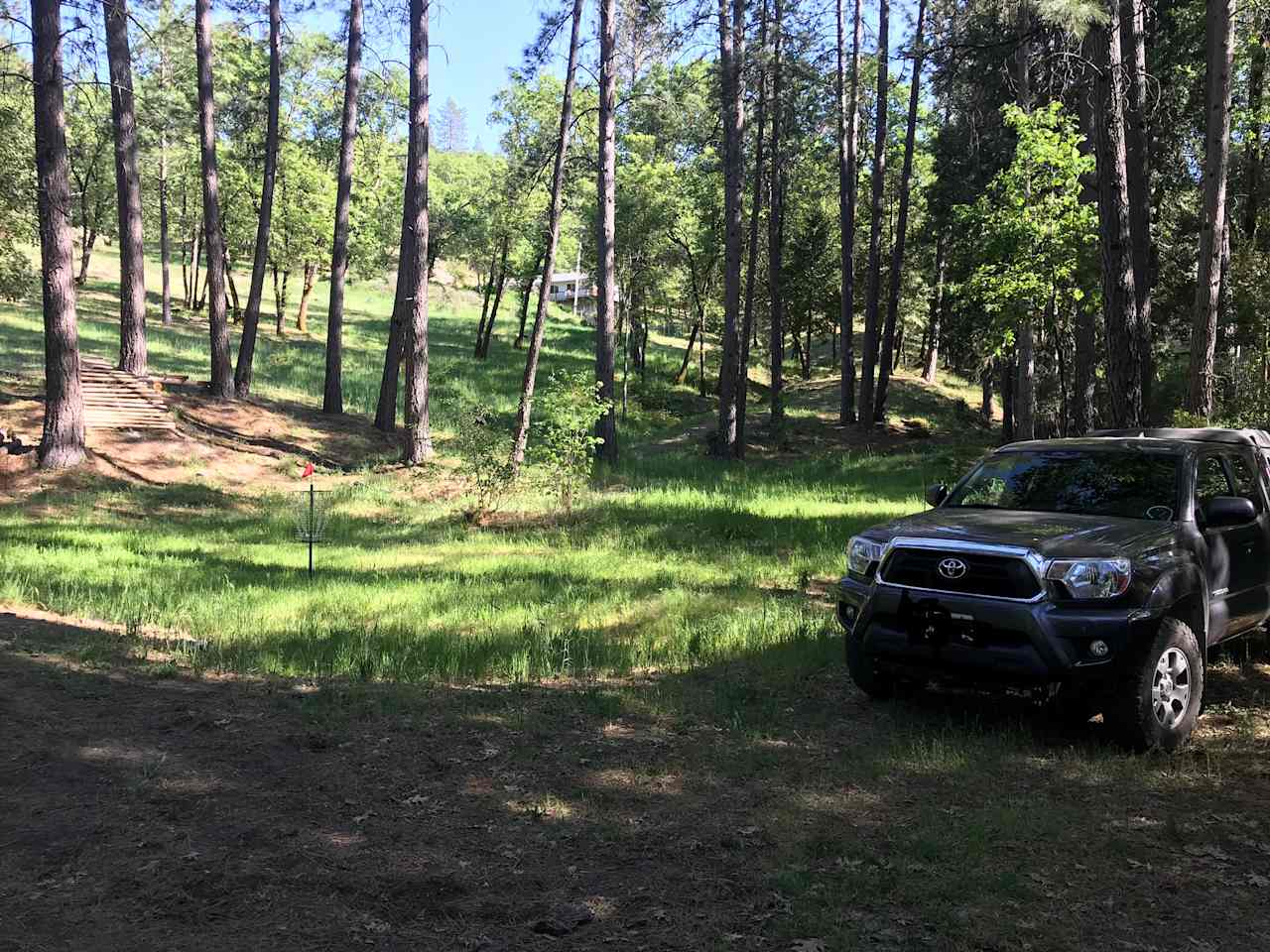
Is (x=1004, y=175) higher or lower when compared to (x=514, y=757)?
higher

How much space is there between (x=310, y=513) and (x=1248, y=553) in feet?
38.0

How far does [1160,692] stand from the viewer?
532 cm

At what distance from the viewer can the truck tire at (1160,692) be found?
512cm

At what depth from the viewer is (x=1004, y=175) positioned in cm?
1686

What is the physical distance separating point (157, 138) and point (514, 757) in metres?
39.9

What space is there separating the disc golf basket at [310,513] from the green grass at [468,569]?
0.25 metres

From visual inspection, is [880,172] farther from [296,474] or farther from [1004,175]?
[296,474]

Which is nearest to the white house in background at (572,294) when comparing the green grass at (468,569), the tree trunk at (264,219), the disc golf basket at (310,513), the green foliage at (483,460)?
the tree trunk at (264,219)

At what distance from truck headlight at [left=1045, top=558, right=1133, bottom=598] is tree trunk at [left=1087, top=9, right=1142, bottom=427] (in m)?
7.26

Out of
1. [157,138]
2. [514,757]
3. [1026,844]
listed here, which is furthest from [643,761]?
[157,138]

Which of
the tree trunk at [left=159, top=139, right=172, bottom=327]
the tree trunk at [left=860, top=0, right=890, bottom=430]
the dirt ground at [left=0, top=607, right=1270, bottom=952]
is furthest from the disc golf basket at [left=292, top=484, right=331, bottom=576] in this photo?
the tree trunk at [left=159, top=139, right=172, bottom=327]

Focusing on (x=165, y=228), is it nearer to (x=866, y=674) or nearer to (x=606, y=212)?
(x=606, y=212)

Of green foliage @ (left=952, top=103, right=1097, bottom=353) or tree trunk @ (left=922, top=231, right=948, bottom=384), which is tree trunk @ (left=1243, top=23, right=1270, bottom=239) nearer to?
green foliage @ (left=952, top=103, right=1097, bottom=353)

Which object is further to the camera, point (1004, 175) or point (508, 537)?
point (1004, 175)
